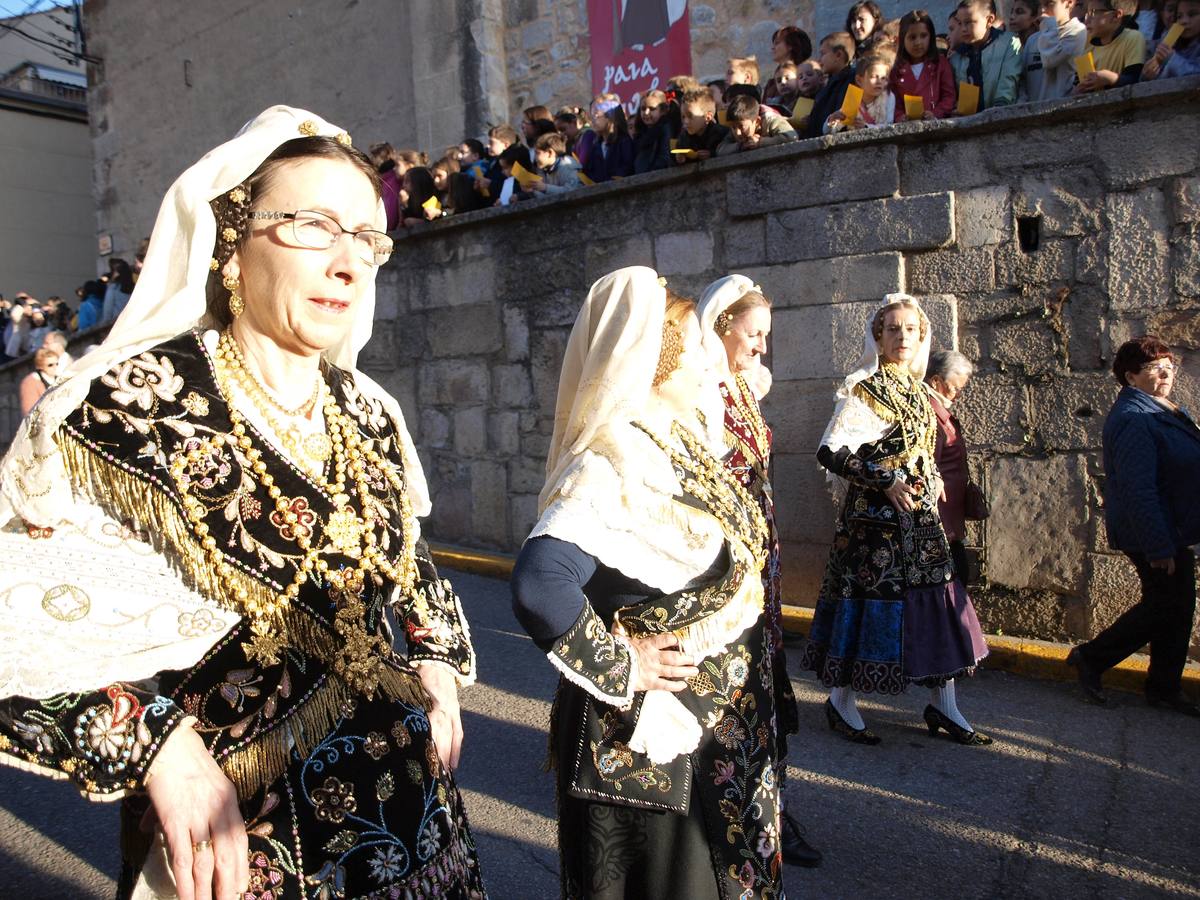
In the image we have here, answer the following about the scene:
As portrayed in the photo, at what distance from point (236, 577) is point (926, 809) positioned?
10.4 ft

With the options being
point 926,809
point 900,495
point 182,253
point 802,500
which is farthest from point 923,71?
point 182,253

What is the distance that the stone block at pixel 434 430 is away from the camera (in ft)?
29.7

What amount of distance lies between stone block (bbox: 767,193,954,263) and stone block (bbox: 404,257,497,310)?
2905mm

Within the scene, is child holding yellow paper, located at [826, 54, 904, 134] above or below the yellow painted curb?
above

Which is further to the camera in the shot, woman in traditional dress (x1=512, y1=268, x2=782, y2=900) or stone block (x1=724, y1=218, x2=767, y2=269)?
stone block (x1=724, y1=218, x2=767, y2=269)

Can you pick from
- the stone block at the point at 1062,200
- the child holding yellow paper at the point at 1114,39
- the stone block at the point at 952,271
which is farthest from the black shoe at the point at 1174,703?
the child holding yellow paper at the point at 1114,39

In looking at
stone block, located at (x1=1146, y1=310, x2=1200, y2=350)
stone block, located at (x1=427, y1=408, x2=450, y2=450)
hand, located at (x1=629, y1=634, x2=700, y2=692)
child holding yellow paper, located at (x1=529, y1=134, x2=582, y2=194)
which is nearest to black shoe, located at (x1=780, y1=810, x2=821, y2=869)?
hand, located at (x1=629, y1=634, x2=700, y2=692)

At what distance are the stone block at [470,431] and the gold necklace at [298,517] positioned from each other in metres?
6.77

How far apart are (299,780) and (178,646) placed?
307mm

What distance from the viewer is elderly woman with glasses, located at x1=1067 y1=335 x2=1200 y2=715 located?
4.54 meters

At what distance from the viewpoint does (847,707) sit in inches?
179

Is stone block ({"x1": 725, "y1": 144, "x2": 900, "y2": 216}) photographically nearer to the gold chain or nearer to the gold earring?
the gold chain

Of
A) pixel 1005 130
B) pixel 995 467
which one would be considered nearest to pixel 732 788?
pixel 995 467

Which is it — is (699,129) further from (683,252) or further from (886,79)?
(886,79)
